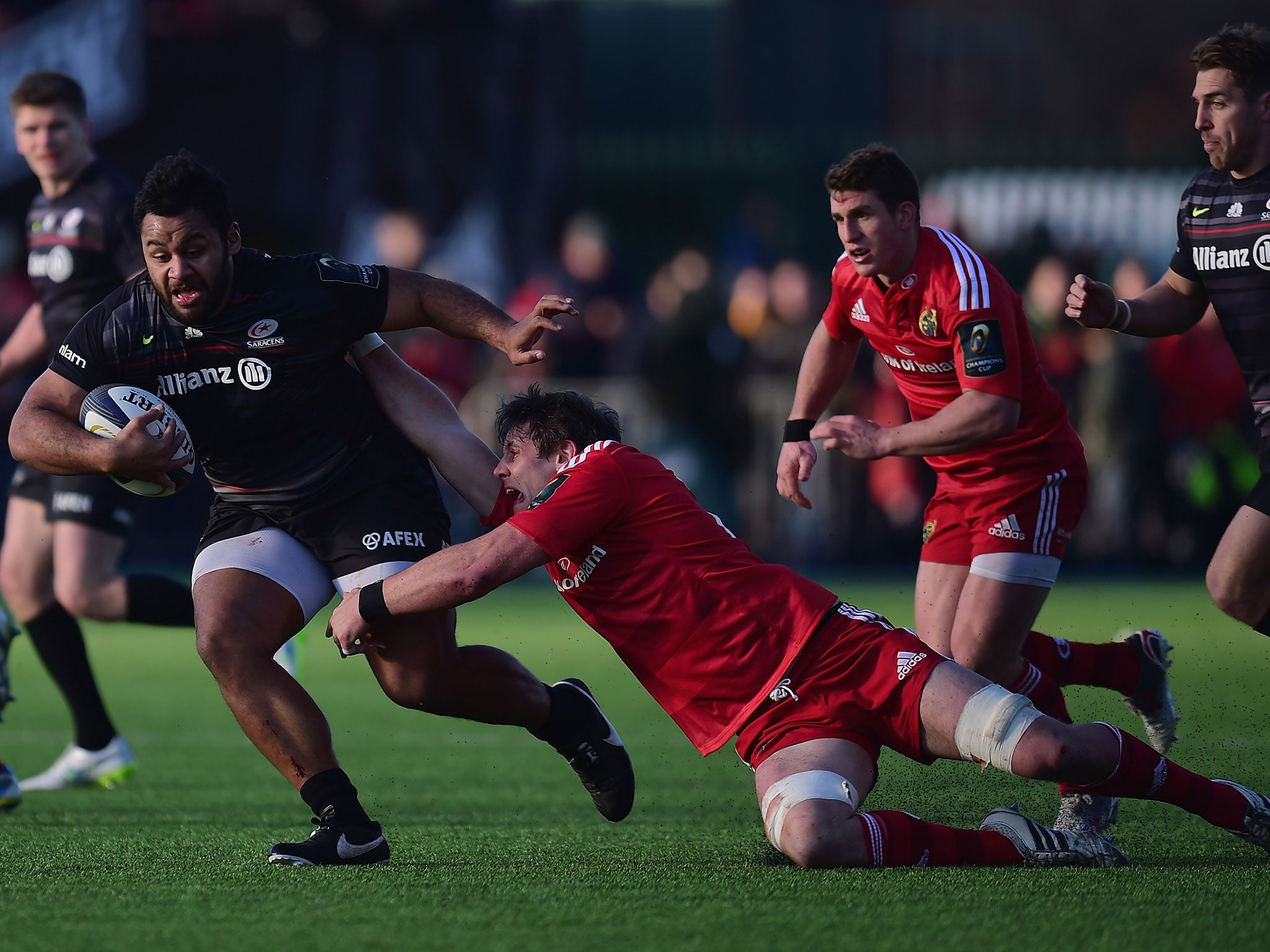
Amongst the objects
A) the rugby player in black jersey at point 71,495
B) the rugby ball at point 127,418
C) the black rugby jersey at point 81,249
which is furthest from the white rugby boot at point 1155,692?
the black rugby jersey at point 81,249

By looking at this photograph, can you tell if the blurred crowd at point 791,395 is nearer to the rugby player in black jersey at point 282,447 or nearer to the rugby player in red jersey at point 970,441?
the rugby player in red jersey at point 970,441

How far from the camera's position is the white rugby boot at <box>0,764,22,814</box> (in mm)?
6207

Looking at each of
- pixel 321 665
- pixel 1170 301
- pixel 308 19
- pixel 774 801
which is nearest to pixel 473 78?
pixel 308 19

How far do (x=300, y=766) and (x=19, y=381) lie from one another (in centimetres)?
1105

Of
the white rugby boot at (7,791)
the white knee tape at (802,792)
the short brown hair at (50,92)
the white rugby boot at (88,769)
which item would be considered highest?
the short brown hair at (50,92)

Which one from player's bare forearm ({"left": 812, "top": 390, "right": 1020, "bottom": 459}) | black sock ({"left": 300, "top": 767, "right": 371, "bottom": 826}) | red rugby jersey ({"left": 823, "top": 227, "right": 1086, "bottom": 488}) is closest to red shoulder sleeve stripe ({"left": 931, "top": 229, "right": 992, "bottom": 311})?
red rugby jersey ({"left": 823, "top": 227, "right": 1086, "bottom": 488})

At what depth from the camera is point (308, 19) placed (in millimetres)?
17484

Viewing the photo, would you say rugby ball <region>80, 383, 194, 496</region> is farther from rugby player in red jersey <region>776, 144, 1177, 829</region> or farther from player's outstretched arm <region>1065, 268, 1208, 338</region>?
player's outstretched arm <region>1065, 268, 1208, 338</region>

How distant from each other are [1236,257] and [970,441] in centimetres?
112

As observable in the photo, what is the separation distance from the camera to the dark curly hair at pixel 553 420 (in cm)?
507

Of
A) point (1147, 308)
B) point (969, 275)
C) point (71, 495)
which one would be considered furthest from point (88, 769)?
point (1147, 308)

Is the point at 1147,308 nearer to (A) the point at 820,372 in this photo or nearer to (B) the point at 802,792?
(A) the point at 820,372

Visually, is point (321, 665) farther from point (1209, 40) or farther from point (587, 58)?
point (587, 58)

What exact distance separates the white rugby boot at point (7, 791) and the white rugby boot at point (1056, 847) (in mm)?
3604
